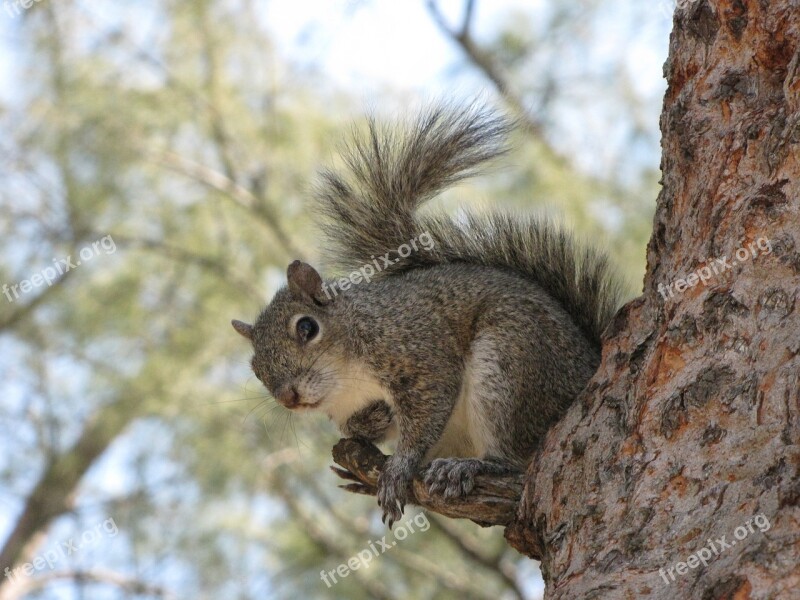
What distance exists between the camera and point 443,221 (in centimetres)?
226

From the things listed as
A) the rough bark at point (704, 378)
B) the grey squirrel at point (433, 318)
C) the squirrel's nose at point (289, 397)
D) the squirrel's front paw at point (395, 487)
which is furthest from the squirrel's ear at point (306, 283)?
the rough bark at point (704, 378)

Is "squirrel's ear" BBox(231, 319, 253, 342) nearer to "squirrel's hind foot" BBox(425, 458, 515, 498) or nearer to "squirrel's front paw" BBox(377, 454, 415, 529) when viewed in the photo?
"squirrel's front paw" BBox(377, 454, 415, 529)

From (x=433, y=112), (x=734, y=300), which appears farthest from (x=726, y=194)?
(x=433, y=112)

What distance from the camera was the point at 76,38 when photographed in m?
3.87

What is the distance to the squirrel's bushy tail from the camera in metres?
2.11

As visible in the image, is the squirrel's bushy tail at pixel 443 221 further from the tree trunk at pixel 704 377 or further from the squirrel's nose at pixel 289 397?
the tree trunk at pixel 704 377

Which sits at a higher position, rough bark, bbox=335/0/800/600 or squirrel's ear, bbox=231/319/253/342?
squirrel's ear, bbox=231/319/253/342

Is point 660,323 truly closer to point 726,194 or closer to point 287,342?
point 726,194

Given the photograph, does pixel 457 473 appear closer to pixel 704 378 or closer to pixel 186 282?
pixel 704 378

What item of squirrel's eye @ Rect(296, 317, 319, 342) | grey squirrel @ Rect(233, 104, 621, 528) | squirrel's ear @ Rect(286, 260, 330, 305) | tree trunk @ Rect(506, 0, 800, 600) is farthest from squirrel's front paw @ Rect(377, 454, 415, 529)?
squirrel's ear @ Rect(286, 260, 330, 305)

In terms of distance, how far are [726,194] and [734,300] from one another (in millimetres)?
180

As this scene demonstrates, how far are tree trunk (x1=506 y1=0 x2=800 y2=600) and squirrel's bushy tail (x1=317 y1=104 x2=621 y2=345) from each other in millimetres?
499

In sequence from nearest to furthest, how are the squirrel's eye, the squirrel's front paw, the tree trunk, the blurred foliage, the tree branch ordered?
1. the tree trunk
2. the tree branch
3. the squirrel's front paw
4. the squirrel's eye
5. the blurred foliage

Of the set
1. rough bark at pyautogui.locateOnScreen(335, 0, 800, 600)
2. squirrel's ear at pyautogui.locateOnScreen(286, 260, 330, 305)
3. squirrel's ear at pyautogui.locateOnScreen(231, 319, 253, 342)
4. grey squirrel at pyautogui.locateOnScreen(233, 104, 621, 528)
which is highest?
squirrel's ear at pyautogui.locateOnScreen(231, 319, 253, 342)
